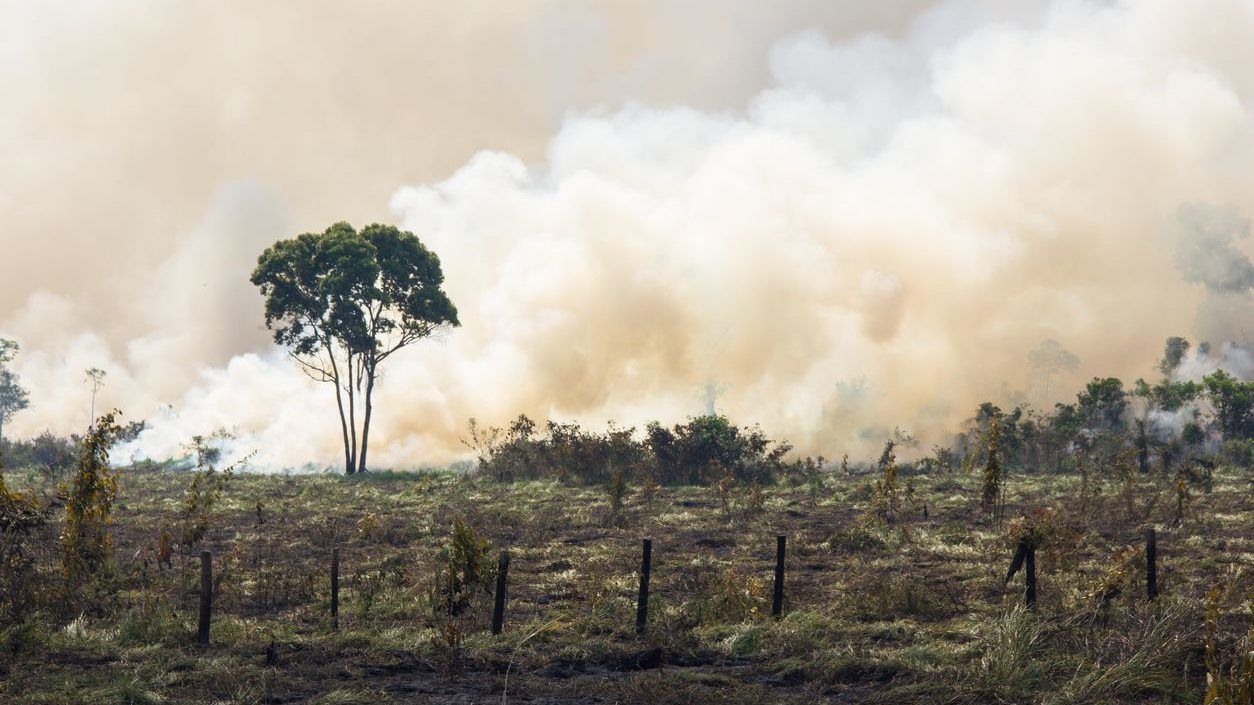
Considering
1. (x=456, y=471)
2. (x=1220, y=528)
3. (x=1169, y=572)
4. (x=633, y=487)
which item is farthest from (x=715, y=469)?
(x=1169, y=572)

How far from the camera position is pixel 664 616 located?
15.2 m

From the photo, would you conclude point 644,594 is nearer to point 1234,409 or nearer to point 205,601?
point 205,601

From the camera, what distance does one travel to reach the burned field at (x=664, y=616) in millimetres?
12344

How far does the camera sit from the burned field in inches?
486

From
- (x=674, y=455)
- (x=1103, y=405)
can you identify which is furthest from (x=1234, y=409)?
(x=674, y=455)

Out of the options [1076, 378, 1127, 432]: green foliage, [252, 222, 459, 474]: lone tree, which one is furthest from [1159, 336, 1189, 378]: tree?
[252, 222, 459, 474]: lone tree

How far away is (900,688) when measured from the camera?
1205cm

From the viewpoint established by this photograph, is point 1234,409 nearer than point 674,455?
No

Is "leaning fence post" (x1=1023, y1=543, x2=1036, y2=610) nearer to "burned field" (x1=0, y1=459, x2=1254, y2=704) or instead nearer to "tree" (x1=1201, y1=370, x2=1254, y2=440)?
"burned field" (x1=0, y1=459, x2=1254, y2=704)

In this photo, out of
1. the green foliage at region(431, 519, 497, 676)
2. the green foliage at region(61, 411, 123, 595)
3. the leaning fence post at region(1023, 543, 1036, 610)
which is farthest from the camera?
the green foliage at region(61, 411, 123, 595)

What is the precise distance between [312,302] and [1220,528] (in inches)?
1813

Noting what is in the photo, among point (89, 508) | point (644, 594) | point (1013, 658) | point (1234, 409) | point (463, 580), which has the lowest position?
point (1013, 658)

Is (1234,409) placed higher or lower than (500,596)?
higher

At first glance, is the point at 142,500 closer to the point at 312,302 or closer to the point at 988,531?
the point at 312,302
